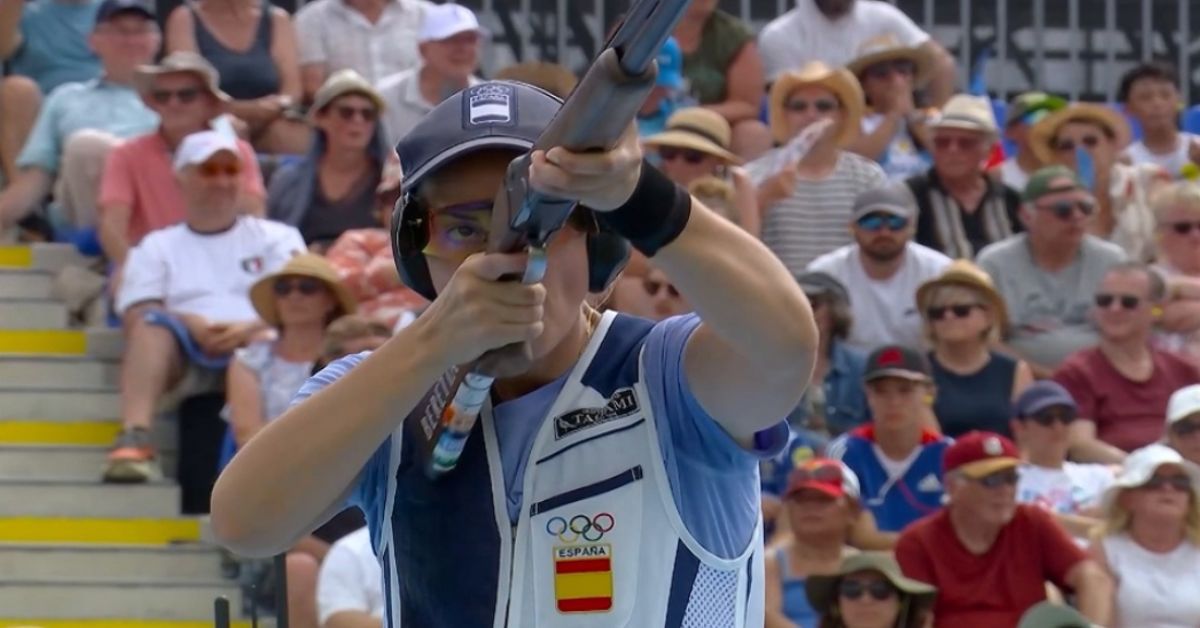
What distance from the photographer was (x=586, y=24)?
11805mm

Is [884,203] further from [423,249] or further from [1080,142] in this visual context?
[423,249]

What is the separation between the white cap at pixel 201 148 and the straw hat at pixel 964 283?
8.89 feet

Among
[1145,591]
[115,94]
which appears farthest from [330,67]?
[1145,591]

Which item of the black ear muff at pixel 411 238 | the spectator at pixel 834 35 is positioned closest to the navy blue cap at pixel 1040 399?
the spectator at pixel 834 35

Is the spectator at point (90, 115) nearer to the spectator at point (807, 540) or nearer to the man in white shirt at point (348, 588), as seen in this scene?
the man in white shirt at point (348, 588)

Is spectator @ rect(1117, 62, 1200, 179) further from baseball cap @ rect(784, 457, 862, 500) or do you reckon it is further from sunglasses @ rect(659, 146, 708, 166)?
baseball cap @ rect(784, 457, 862, 500)

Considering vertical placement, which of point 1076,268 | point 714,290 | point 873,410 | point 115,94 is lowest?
point 714,290

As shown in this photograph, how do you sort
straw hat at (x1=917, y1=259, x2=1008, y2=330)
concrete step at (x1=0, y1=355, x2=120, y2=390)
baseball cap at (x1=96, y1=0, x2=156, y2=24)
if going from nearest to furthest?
straw hat at (x1=917, y1=259, x2=1008, y2=330) < concrete step at (x1=0, y1=355, x2=120, y2=390) < baseball cap at (x1=96, y1=0, x2=156, y2=24)

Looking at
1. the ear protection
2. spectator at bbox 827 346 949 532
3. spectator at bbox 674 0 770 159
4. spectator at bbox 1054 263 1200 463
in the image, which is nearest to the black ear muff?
the ear protection

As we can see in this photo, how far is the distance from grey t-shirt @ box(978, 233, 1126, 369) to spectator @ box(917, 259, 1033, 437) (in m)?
0.42

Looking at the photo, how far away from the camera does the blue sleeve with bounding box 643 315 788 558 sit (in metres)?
2.73

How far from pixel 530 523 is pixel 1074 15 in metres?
10.4

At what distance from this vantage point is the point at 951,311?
877 centimetres

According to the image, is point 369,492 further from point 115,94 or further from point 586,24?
point 586,24
